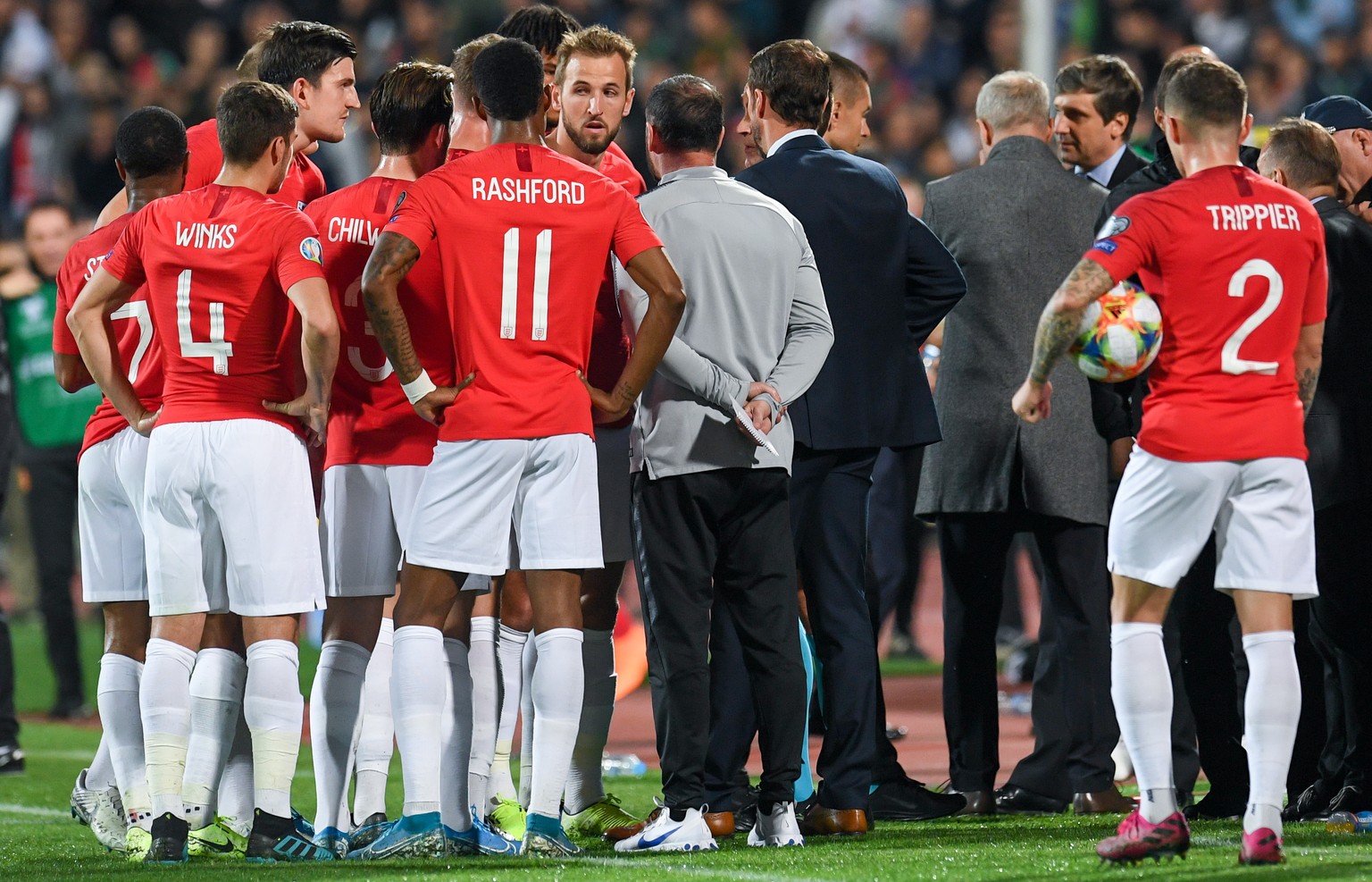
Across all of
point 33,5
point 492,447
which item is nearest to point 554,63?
point 492,447

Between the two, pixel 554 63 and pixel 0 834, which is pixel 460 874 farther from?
pixel 554 63

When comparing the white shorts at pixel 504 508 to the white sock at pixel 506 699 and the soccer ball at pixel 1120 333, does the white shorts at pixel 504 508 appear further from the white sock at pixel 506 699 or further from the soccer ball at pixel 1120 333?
the soccer ball at pixel 1120 333

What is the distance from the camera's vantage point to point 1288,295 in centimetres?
477

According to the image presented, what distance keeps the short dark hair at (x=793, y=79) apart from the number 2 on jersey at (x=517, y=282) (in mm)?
1089

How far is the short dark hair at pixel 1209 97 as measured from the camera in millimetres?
Answer: 4805

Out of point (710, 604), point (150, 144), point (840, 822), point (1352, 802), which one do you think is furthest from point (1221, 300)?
point (150, 144)

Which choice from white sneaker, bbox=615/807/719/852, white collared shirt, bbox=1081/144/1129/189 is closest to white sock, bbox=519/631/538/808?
white sneaker, bbox=615/807/719/852

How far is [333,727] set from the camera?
541 centimetres

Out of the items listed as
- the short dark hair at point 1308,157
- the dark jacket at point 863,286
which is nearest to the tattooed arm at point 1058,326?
the dark jacket at point 863,286

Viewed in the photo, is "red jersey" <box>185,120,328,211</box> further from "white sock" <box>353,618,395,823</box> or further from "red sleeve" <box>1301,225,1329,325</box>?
"red sleeve" <box>1301,225,1329,325</box>

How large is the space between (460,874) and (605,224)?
1822 millimetres

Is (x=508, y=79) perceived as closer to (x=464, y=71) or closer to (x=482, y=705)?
(x=464, y=71)

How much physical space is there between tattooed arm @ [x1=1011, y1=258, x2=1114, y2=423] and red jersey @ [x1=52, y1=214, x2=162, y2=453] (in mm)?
2643

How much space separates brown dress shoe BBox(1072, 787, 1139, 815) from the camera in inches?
242
